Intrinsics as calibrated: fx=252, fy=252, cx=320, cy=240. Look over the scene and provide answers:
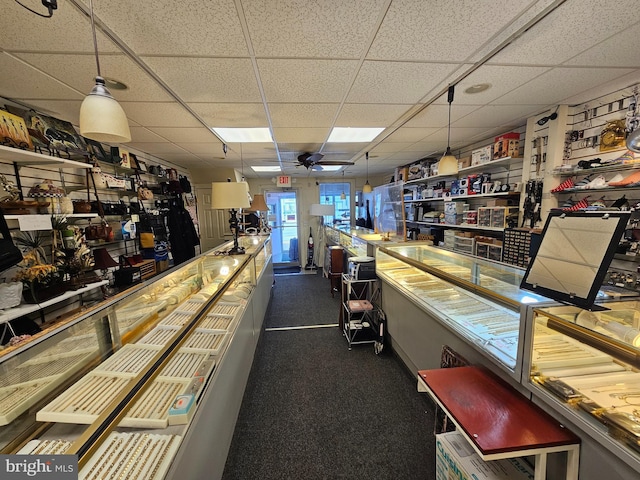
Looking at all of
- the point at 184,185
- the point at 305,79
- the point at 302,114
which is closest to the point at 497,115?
the point at 302,114

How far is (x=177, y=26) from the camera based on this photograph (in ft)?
4.46

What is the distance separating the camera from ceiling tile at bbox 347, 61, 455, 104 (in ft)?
5.93

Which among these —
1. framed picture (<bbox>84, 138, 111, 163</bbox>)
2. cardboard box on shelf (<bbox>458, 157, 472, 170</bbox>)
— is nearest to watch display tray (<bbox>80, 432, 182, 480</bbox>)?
framed picture (<bbox>84, 138, 111, 163</bbox>)

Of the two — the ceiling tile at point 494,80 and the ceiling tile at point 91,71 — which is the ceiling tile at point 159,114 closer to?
the ceiling tile at point 91,71

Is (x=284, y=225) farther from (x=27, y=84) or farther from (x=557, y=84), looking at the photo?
(x=557, y=84)

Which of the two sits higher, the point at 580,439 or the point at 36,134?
the point at 36,134

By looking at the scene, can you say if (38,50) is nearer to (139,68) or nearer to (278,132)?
(139,68)

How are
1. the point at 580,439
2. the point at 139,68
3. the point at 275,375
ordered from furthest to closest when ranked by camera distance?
the point at 275,375 → the point at 139,68 → the point at 580,439

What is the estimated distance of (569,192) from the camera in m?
2.66

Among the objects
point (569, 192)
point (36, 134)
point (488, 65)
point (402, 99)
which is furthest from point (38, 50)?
point (569, 192)

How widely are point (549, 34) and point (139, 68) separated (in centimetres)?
262

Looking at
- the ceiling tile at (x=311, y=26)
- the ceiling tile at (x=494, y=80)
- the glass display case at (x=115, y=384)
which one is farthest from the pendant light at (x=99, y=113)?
the ceiling tile at (x=494, y=80)

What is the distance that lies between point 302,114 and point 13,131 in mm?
2388

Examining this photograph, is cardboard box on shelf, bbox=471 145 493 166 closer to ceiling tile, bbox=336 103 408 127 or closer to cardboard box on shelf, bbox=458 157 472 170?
cardboard box on shelf, bbox=458 157 472 170
